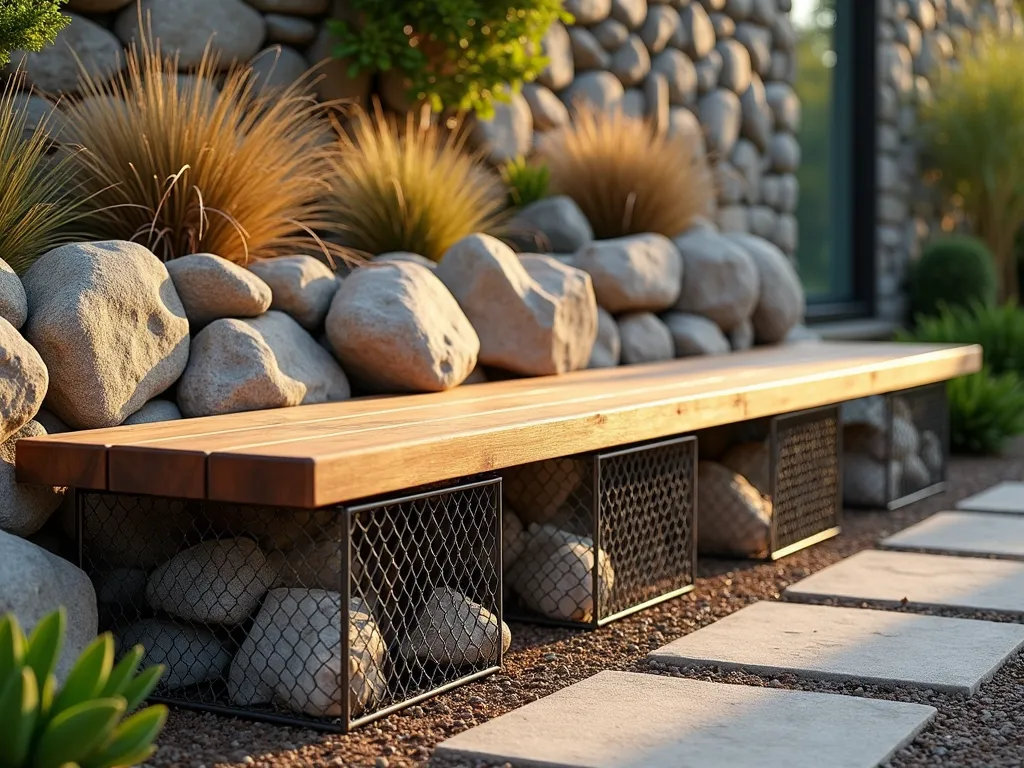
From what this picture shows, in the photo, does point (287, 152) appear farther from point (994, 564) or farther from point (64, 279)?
point (994, 564)

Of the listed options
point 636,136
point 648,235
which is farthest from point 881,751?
point 636,136

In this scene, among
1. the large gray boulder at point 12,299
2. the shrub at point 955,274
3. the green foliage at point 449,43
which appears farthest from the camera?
the shrub at point 955,274

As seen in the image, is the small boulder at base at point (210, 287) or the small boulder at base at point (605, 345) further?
the small boulder at base at point (605, 345)

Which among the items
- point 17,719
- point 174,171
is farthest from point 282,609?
point 174,171

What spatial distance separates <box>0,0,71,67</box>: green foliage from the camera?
113 inches

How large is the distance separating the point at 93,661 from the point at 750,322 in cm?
388

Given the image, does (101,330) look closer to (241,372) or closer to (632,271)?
(241,372)

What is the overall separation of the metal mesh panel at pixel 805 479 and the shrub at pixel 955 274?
3.89 metres

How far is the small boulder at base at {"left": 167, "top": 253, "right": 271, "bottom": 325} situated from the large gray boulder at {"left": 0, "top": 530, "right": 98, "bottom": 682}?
2.50 ft

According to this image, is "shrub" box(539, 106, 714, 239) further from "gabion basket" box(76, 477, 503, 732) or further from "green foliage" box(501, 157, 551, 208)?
"gabion basket" box(76, 477, 503, 732)

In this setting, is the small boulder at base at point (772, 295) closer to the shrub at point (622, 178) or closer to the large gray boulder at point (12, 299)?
the shrub at point (622, 178)

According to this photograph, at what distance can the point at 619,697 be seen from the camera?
2.61 metres

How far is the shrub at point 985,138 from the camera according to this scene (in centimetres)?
838

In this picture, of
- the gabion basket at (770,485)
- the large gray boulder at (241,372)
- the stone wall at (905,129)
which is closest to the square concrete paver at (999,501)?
the gabion basket at (770,485)
